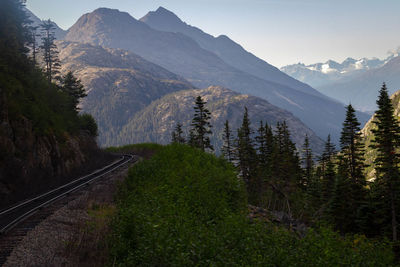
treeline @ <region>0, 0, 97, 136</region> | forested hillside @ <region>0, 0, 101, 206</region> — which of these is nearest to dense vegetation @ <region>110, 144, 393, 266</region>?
forested hillside @ <region>0, 0, 101, 206</region>

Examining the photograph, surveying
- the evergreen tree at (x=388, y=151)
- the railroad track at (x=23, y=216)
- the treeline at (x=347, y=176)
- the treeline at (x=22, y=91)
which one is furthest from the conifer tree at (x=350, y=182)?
the treeline at (x=22, y=91)

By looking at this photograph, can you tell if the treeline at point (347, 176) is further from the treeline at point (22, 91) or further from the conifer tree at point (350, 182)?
the treeline at point (22, 91)

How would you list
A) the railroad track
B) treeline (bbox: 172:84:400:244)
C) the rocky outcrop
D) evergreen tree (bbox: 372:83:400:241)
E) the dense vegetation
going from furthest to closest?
treeline (bbox: 172:84:400:244) < evergreen tree (bbox: 372:83:400:241) < the rocky outcrop < the dense vegetation < the railroad track

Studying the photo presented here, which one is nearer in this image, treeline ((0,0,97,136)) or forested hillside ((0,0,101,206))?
forested hillside ((0,0,101,206))

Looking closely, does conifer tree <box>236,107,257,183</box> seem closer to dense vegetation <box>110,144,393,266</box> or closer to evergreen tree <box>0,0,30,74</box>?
dense vegetation <box>110,144,393,266</box>

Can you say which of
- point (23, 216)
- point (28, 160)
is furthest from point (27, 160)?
point (23, 216)

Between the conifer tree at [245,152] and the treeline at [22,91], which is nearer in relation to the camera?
the treeline at [22,91]

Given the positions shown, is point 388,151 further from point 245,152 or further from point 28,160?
point 28,160

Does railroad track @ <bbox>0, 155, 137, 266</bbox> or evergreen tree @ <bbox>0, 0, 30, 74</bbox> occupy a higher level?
evergreen tree @ <bbox>0, 0, 30, 74</bbox>

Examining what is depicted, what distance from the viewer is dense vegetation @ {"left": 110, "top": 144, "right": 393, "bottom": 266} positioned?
11.6 meters

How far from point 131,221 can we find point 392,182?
29409 mm

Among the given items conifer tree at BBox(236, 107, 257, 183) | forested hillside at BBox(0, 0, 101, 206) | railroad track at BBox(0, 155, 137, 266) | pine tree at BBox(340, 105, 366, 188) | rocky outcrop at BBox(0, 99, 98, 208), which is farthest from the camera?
conifer tree at BBox(236, 107, 257, 183)

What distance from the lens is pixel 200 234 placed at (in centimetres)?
1355

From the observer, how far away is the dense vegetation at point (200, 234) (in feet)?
38.2
